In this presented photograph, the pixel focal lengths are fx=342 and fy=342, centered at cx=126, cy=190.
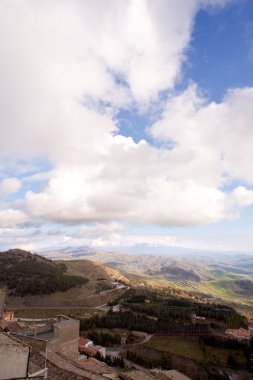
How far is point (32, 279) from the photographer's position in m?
152

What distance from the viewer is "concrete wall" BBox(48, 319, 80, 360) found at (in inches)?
1510

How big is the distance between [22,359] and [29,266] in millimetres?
174784

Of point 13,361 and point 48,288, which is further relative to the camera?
point 48,288

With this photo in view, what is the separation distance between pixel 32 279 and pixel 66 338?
11995cm

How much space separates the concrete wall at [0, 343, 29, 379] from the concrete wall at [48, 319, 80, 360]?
26.5 m

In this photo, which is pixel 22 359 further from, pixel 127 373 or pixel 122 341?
pixel 122 341

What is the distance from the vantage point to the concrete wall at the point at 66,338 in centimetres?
3836

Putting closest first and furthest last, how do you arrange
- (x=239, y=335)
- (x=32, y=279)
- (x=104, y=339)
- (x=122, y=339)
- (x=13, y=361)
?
(x=13, y=361)
(x=104, y=339)
(x=122, y=339)
(x=239, y=335)
(x=32, y=279)

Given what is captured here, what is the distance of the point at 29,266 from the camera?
177375mm

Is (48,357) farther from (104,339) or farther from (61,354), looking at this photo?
(104,339)

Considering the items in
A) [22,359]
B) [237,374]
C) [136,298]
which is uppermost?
[22,359]

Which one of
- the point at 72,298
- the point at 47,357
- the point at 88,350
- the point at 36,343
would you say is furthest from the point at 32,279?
the point at 47,357

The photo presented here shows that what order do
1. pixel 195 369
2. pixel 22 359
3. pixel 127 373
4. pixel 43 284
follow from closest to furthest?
pixel 22 359 < pixel 127 373 < pixel 195 369 < pixel 43 284

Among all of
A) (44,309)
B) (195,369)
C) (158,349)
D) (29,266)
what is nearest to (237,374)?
(195,369)
